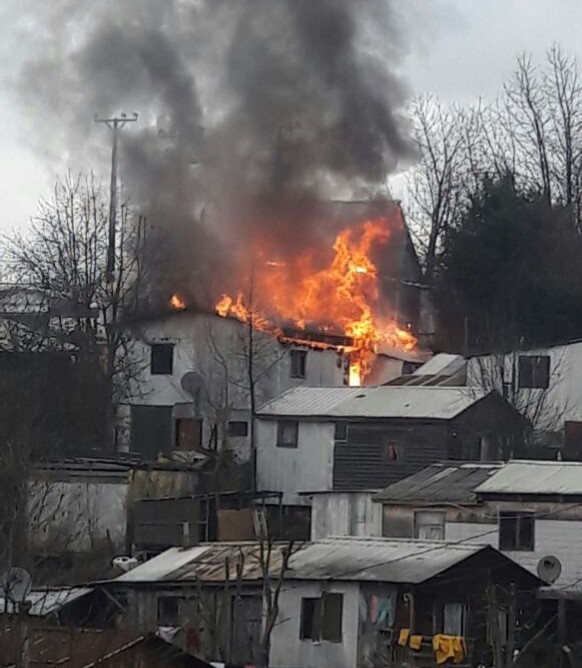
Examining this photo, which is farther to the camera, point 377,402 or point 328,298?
point 328,298

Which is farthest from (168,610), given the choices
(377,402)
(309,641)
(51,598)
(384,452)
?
(377,402)

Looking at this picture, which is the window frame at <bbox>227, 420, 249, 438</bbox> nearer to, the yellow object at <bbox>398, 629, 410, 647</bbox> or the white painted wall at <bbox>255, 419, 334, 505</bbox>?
the white painted wall at <bbox>255, 419, 334, 505</bbox>

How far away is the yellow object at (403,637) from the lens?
105 feet

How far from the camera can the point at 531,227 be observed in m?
52.5

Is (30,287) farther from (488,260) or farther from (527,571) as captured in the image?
(527,571)

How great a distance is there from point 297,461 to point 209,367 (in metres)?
6.24

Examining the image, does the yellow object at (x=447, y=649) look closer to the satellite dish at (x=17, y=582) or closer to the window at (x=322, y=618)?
the window at (x=322, y=618)

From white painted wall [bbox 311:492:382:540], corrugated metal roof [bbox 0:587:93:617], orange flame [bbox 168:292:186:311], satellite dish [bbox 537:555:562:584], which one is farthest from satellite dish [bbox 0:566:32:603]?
orange flame [bbox 168:292:186:311]

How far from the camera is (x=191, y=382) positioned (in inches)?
2034

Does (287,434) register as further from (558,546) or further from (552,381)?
(558,546)

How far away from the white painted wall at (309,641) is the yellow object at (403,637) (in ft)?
3.09

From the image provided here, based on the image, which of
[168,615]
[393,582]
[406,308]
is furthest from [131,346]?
[393,582]

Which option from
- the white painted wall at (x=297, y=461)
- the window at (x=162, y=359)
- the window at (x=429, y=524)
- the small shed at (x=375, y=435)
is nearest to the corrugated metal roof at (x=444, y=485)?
the window at (x=429, y=524)

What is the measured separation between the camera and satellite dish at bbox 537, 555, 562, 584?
34.8 metres
